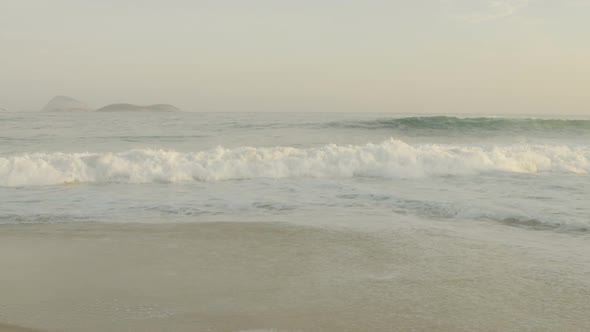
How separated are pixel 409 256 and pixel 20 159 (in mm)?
10551

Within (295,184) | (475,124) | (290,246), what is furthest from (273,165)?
(475,124)

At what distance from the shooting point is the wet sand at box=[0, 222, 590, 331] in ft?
10.9

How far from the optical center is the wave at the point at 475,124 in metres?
26.7

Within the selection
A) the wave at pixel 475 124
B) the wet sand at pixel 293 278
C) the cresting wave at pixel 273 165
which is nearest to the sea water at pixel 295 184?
the cresting wave at pixel 273 165

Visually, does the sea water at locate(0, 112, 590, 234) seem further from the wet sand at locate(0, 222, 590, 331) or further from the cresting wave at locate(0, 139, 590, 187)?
the wet sand at locate(0, 222, 590, 331)

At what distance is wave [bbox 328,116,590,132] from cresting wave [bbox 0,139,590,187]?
12.8 metres

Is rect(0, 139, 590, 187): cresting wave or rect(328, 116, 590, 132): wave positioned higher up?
rect(328, 116, 590, 132): wave

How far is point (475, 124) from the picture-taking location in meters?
27.1

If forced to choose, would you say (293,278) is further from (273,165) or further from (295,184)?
(273,165)

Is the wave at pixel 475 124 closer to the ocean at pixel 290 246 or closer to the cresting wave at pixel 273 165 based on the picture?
the cresting wave at pixel 273 165

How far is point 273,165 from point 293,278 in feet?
26.8

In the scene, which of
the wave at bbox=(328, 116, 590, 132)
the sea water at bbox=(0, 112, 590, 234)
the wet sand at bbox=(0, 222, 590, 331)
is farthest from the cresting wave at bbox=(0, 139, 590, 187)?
the wave at bbox=(328, 116, 590, 132)

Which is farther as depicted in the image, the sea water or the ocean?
the sea water

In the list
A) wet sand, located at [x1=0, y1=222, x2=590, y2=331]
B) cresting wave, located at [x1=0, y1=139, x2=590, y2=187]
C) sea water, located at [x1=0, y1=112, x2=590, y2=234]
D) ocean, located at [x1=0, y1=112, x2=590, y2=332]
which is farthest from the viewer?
cresting wave, located at [x1=0, y1=139, x2=590, y2=187]
